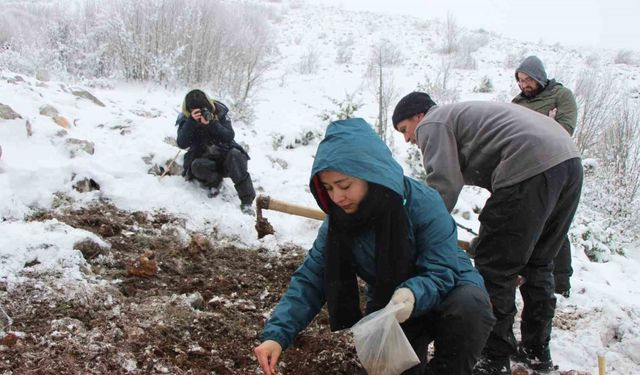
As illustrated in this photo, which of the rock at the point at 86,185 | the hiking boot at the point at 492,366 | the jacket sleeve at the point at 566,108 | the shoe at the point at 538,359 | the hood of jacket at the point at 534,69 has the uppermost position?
the hood of jacket at the point at 534,69

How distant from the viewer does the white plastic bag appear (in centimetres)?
153

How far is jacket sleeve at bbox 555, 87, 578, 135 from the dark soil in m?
2.32

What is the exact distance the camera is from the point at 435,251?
5.61 ft

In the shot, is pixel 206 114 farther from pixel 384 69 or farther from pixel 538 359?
pixel 384 69

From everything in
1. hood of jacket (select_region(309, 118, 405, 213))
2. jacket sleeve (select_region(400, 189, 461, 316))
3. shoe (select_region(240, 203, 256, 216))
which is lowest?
shoe (select_region(240, 203, 256, 216))

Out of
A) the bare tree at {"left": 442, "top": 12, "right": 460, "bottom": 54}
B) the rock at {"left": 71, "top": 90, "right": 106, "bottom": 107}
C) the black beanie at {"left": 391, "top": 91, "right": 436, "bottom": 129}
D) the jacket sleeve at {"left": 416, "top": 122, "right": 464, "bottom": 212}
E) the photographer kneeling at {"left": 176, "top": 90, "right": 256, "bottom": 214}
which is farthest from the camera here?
the bare tree at {"left": 442, "top": 12, "right": 460, "bottom": 54}

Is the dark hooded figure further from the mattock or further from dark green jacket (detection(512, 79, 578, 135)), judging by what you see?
the mattock

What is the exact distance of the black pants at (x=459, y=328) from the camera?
67.0 inches

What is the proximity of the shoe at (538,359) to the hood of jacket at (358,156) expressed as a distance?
147cm

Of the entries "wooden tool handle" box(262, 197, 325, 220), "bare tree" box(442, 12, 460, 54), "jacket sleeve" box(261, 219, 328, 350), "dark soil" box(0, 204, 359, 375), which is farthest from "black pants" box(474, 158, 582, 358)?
"bare tree" box(442, 12, 460, 54)

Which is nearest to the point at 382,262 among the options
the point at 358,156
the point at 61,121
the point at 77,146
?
the point at 358,156

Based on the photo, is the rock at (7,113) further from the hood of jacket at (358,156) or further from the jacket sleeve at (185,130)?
the hood of jacket at (358,156)

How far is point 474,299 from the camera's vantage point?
5.63 ft

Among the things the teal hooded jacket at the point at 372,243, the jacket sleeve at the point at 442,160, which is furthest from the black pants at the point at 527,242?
the teal hooded jacket at the point at 372,243
